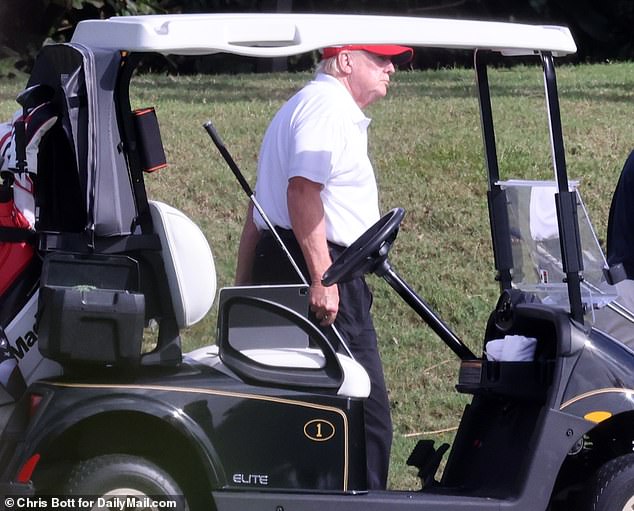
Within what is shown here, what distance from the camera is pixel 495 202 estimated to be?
4.29 metres

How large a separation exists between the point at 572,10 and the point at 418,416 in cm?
1230

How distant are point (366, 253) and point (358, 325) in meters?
0.56

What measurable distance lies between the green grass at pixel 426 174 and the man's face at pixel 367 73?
162 cm

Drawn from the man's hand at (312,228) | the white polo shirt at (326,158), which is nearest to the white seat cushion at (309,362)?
the man's hand at (312,228)

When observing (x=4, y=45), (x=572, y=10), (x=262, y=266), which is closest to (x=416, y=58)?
(x=572, y=10)

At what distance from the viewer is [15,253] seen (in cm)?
373

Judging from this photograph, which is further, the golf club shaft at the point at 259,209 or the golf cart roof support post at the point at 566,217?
the golf club shaft at the point at 259,209

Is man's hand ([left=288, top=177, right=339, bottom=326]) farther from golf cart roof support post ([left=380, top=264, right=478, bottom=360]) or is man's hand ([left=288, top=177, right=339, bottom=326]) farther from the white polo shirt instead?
golf cart roof support post ([left=380, top=264, right=478, bottom=360])

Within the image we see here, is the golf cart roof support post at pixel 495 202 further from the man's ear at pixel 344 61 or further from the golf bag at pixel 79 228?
the golf bag at pixel 79 228

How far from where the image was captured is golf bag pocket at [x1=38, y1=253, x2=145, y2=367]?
11.2 feet

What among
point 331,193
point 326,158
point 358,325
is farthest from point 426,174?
point 326,158

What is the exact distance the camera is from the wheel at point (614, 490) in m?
3.64

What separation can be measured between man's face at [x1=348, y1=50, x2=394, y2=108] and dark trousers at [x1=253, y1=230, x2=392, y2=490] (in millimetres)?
506

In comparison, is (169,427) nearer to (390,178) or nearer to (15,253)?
(15,253)
